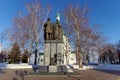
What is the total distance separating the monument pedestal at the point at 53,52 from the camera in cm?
1670

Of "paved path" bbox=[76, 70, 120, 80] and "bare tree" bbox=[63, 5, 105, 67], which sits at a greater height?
"bare tree" bbox=[63, 5, 105, 67]

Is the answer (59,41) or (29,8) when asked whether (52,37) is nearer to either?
(59,41)

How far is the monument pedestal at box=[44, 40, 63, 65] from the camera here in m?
16.7

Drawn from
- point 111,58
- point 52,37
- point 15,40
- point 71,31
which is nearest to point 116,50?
Result: point 111,58

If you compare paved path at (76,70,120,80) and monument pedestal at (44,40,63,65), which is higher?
monument pedestal at (44,40,63,65)

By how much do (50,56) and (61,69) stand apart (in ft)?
5.67

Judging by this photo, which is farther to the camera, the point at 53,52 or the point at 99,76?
the point at 53,52

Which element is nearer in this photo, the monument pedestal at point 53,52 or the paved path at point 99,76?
the paved path at point 99,76

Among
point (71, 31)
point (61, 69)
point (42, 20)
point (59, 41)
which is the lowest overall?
point (61, 69)

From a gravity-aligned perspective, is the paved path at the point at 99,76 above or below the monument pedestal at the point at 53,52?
below

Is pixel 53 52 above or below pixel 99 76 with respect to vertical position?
above

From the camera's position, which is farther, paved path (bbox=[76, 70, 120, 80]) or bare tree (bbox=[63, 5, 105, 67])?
bare tree (bbox=[63, 5, 105, 67])

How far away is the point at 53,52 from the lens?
16984mm

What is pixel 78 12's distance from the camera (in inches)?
1045
